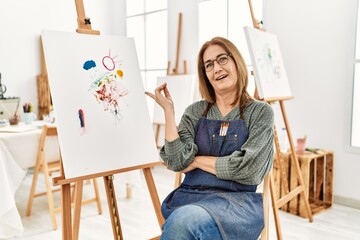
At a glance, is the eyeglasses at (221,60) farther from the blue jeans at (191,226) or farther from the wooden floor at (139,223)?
the wooden floor at (139,223)

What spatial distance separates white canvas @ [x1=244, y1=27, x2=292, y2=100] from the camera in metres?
2.36

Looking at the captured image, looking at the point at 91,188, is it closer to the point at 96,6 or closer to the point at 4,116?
the point at 4,116

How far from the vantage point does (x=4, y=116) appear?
339cm

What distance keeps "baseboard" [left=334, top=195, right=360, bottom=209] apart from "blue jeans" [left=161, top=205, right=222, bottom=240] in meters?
2.03

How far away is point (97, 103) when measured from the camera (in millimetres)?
1675

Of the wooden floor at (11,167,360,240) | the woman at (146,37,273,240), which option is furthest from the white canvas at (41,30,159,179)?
the wooden floor at (11,167,360,240)

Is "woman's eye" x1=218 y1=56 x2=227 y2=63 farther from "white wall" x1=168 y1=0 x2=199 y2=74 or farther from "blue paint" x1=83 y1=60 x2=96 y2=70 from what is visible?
"white wall" x1=168 y1=0 x2=199 y2=74

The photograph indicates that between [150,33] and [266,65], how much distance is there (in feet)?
8.81

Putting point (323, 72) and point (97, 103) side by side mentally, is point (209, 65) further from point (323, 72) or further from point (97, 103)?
point (323, 72)

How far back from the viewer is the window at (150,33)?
15.3ft

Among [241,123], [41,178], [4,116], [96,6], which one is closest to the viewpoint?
[241,123]

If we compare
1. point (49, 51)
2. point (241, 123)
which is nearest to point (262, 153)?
point (241, 123)

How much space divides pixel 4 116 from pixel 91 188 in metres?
1.10

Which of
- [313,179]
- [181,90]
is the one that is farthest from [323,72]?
[181,90]
